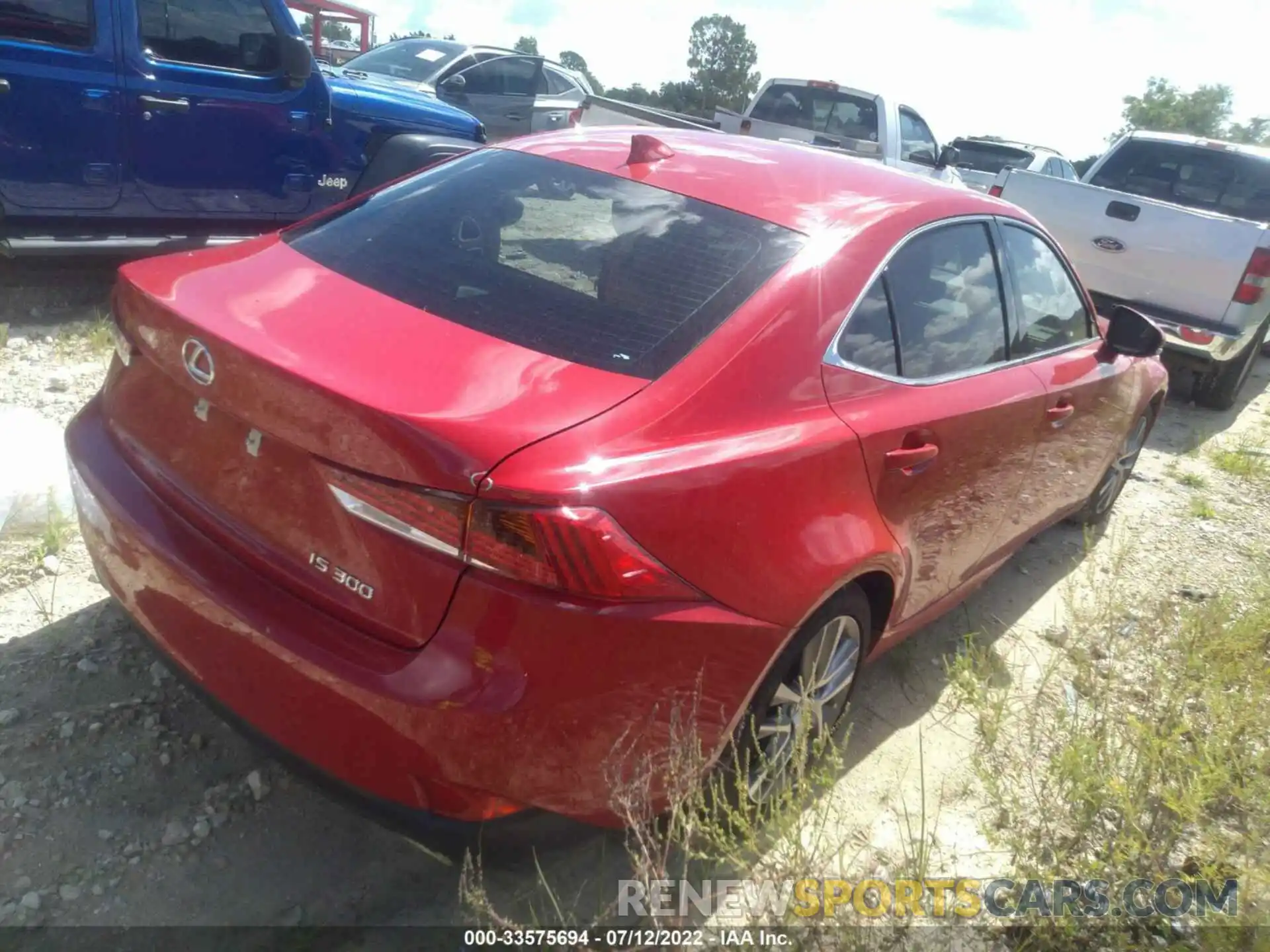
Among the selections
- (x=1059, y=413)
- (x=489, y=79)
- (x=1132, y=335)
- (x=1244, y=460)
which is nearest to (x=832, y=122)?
(x=489, y=79)

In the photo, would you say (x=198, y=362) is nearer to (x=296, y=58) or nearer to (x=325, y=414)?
(x=325, y=414)

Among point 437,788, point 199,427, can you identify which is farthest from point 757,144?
point 437,788

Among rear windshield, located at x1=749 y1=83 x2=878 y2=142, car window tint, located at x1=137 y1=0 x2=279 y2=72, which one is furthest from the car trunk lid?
rear windshield, located at x1=749 y1=83 x2=878 y2=142

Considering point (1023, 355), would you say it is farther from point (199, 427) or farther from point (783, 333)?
point (199, 427)

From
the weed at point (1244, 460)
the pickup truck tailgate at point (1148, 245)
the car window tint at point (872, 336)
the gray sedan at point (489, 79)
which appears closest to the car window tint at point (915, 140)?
the pickup truck tailgate at point (1148, 245)

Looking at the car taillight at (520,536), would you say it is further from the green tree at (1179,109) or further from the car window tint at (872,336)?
the green tree at (1179,109)

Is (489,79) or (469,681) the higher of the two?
(489,79)

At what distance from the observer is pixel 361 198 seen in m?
3.09

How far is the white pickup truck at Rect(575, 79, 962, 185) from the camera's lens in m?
11.0

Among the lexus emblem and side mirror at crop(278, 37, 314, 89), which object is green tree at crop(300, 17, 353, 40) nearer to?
side mirror at crop(278, 37, 314, 89)

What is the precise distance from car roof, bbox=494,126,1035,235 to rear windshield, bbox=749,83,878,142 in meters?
8.31

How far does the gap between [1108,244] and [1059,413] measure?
4.53 meters

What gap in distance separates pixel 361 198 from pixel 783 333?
1446mm

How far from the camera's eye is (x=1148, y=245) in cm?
729
